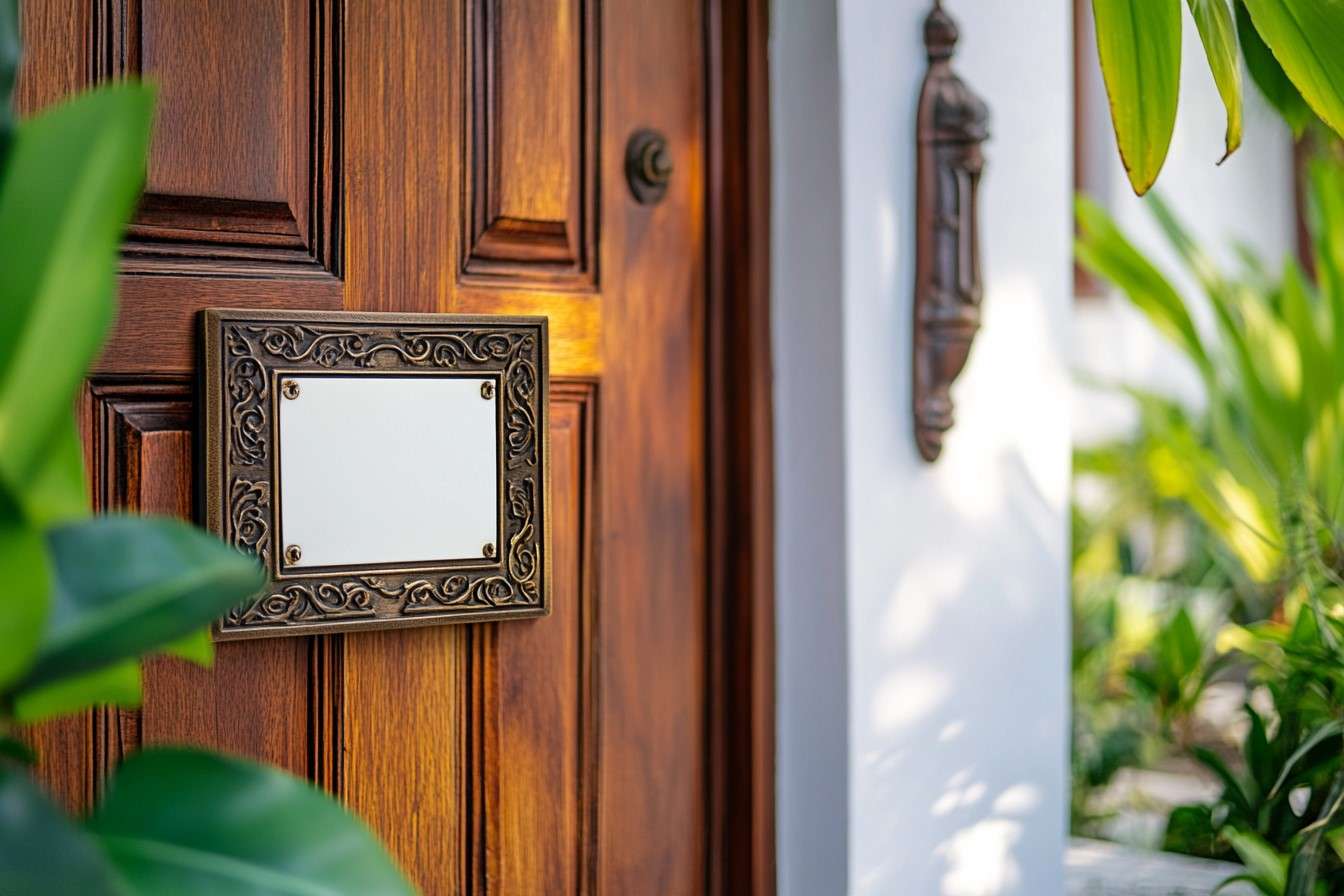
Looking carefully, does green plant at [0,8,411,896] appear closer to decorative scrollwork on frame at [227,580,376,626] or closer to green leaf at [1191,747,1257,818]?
decorative scrollwork on frame at [227,580,376,626]

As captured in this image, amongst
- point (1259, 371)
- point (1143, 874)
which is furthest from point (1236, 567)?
point (1143, 874)

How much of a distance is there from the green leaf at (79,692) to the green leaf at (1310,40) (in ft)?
2.72

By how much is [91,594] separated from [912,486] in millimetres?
864

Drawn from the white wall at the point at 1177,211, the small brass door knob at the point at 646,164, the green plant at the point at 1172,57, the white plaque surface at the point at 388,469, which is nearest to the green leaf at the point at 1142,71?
the green plant at the point at 1172,57

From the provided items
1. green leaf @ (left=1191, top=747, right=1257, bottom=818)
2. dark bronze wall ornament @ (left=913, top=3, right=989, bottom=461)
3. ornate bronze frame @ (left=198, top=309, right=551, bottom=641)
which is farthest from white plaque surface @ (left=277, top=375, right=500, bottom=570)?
green leaf @ (left=1191, top=747, right=1257, bottom=818)

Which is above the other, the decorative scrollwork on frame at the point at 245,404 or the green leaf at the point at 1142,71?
the green leaf at the point at 1142,71

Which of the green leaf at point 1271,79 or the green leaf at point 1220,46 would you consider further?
the green leaf at point 1271,79

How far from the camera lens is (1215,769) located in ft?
4.68

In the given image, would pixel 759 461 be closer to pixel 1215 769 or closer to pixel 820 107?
pixel 820 107

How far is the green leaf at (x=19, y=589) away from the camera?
0.41 metres

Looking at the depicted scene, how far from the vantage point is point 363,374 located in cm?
98

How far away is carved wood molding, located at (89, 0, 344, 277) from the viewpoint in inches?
35.6

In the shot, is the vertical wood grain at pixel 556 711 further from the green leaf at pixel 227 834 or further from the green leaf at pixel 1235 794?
the green leaf at pixel 1235 794

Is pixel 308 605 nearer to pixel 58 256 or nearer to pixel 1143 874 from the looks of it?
pixel 58 256
